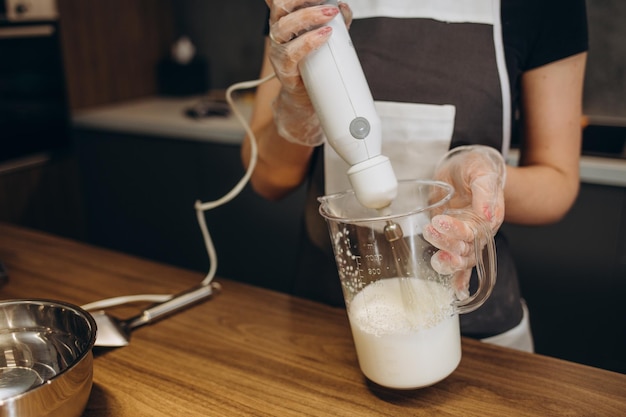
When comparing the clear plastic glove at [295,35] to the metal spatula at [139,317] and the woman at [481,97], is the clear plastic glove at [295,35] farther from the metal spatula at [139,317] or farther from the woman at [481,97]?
the metal spatula at [139,317]

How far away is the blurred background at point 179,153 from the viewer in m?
1.73

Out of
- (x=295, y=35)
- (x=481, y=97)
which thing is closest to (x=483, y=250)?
(x=295, y=35)

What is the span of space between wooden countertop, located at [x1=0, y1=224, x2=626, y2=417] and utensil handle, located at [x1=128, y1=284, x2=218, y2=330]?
0.04 ft

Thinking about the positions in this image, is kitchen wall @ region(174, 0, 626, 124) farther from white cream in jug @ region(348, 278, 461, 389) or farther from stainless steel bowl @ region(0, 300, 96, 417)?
stainless steel bowl @ region(0, 300, 96, 417)

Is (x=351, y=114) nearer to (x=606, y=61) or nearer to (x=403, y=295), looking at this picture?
(x=403, y=295)

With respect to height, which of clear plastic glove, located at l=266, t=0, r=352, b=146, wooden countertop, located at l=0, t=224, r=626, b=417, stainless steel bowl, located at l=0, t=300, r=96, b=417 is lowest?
wooden countertop, located at l=0, t=224, r=626, b=417

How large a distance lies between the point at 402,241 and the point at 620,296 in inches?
48.9

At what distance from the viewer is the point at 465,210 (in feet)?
2.16

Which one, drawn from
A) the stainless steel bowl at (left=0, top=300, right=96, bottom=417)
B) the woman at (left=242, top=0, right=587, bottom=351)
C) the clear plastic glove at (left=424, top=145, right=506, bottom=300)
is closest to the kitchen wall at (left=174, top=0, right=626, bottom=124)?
the woman at (left=242, top=0, right=587, bottom=351)

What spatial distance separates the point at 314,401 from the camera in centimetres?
72

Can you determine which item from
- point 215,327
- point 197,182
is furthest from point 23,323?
point 197,182

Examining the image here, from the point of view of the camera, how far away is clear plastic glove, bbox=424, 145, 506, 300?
0.65 meters

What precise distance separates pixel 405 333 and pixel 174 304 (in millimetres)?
398

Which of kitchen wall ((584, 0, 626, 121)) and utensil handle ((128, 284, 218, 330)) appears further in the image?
kitchen wall ((584, 0, 626, 121))
